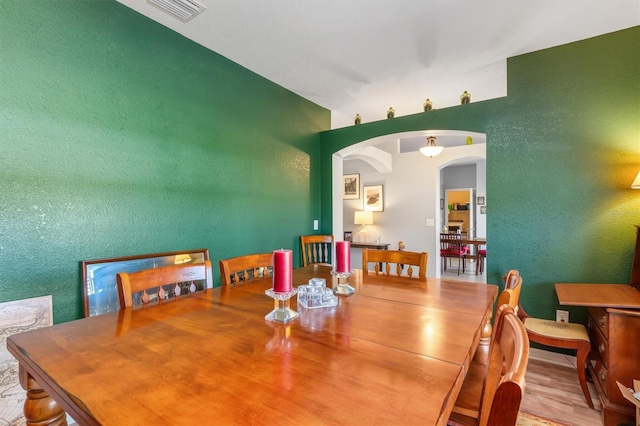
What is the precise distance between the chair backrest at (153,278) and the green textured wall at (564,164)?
2615 mm

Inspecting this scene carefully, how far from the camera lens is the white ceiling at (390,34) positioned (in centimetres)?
206

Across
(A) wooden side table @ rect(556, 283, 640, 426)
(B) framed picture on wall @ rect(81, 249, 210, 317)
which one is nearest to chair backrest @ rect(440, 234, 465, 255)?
(A) wooden side table @ rect(556, 283, 640, 426)

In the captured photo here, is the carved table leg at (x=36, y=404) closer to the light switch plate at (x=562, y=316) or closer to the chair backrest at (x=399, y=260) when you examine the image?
the chair backrest at (x=399, y=260)

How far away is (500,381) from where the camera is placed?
2.15ft

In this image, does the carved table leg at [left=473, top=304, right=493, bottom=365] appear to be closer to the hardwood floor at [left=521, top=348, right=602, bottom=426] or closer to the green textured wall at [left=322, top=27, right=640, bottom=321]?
the hardwood floor at [left=521, top=348, right=602, bottom=426]

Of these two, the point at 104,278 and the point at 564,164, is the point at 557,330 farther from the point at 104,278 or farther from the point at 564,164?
the point at 104,278

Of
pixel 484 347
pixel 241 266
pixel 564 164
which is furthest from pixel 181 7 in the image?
pixel 564 164

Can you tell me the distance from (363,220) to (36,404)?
17.9 ft

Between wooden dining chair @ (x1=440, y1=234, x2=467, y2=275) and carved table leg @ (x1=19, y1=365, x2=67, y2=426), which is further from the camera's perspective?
wooden dining chair @ (x1=440, y1=234, x2=467, y2=275)

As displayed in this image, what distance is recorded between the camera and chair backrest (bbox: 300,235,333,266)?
139 inches

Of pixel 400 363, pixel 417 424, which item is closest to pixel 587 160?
pixel 400 363

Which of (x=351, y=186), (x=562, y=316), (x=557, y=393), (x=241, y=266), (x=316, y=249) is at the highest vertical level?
(x=351, y=186)

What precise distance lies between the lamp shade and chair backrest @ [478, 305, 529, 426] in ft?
16.8

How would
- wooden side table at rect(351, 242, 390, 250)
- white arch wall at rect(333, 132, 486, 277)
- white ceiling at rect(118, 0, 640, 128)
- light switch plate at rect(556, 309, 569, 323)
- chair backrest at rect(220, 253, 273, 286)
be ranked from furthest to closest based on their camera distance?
1. wooden side table at rect(351, 242, 390, 250)
2. white arch wall at rect(333, 132, 486, 277)
3. light switch plate at rect(556, 309, 569, 323)
4. white ceiling at rect(118, 0, 640, 128)
5. chair backrest at rect(220, 253, 273, 286)
